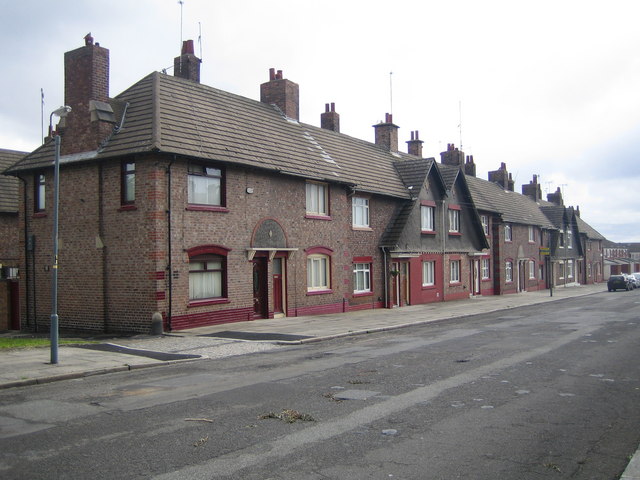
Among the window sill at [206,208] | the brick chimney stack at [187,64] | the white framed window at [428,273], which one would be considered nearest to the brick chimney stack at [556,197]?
the white framed window at [428,273]

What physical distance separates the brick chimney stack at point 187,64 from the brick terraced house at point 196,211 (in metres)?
0.05

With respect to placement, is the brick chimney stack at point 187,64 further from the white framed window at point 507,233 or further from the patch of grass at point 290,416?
the white framed window at point 507,233

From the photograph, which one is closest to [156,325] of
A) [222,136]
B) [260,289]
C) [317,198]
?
[260,289]

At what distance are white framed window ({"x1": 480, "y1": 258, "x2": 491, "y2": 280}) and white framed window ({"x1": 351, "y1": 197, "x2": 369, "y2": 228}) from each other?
16472 millimetres

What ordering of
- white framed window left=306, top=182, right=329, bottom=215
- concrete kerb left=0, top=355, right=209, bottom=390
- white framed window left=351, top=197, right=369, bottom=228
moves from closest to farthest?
concrete kerb left=0, top=355, right=209, bottom=390 → white framed window left=306, top=182, right=329, bottom=215 → white framed window left=351, top=197, right=369, bottom=228

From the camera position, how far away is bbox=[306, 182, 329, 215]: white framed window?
24.7 m

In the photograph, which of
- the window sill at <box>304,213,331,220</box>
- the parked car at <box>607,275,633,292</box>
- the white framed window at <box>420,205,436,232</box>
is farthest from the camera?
the parked car at <box>607,275,633,292</box>

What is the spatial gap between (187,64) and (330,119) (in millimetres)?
10373

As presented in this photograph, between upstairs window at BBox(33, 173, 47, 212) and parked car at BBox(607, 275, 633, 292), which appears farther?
parked car at BBox(607, 275, 633, 292)

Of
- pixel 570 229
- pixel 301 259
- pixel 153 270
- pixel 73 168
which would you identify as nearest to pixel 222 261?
pixel 153 270

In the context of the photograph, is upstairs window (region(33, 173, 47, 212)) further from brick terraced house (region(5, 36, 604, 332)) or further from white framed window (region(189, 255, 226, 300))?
white framed window (region(189, 255, 226, 300))

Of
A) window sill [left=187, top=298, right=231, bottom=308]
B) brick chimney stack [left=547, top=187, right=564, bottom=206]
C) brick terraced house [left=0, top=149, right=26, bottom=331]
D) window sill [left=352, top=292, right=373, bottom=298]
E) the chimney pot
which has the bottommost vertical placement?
window sill [left=352, top=292, right=373, bottom=298]

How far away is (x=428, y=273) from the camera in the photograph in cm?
3378

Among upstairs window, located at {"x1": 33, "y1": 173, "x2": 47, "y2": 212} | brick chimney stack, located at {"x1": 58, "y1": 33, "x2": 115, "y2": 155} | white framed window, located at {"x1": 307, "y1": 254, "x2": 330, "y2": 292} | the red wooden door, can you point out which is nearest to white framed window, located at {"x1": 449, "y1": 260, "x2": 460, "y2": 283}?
white framed window, located at {"x1": 307, "y1": 254, "x2": 330, "y2": 292}
